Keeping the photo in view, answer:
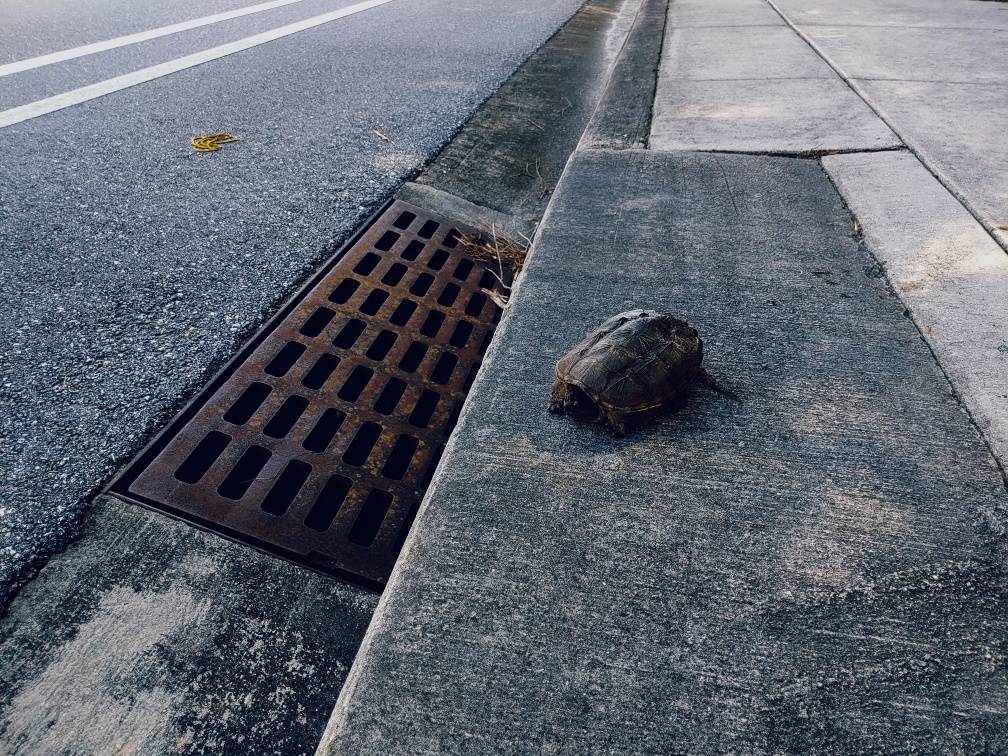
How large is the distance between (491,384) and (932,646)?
132 centimetres

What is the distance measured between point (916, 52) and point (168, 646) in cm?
673

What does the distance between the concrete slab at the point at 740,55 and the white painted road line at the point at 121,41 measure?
195 inches

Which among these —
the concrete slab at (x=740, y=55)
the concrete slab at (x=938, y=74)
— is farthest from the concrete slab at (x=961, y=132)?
the concrete slab at (x=740, y=55)

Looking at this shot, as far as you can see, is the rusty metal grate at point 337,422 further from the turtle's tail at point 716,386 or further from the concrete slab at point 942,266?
the concrete slab at point 942,266

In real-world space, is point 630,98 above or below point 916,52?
below

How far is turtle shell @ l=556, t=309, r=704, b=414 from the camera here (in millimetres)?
1839

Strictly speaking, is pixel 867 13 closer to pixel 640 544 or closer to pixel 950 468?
pixel 950 468

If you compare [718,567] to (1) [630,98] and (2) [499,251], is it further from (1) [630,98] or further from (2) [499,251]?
(1) [630,98]

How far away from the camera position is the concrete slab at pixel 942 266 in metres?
1.97

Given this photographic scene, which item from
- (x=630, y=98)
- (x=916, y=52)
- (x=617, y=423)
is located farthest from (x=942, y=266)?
(x=916, y=52)

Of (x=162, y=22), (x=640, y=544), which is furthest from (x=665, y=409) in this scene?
(x=162, y=22)

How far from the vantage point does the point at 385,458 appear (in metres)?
2.08

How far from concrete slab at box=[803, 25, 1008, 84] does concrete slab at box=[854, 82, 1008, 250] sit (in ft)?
1.07

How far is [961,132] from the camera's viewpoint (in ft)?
12.0
